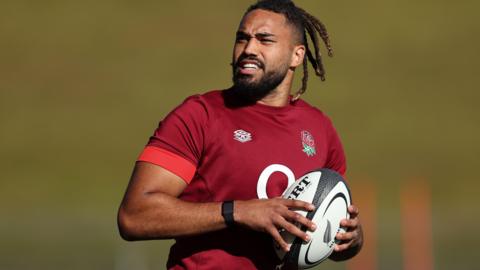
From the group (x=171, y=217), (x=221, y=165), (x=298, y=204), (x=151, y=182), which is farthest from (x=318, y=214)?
(x=151, y=182)

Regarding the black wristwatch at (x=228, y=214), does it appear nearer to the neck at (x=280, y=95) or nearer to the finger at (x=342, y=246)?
the finger at (x=342, y=246)

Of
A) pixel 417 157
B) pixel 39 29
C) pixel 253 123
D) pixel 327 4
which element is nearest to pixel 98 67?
pixel 39 29

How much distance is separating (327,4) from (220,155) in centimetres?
1965

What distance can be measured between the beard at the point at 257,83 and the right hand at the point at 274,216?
2.20 ft

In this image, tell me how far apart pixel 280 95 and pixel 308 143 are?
28 centimetres

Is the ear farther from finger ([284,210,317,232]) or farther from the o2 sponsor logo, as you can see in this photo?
finger ([284,210,317,232])

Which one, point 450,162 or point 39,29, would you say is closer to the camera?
point 450,162

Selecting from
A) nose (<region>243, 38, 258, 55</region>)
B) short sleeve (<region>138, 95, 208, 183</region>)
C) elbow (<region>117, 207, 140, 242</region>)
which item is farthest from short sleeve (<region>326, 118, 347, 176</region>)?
elbow (<region>117, 207, 140, 242</region>)

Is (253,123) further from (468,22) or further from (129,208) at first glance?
(468,22)

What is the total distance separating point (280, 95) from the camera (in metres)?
5.03

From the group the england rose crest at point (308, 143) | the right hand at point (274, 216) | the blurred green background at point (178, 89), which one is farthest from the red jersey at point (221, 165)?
the blurred green background at point (178, 89)

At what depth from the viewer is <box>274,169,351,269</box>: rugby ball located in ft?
14.5

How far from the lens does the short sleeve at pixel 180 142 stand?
449 cm

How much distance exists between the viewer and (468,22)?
24.0 m
